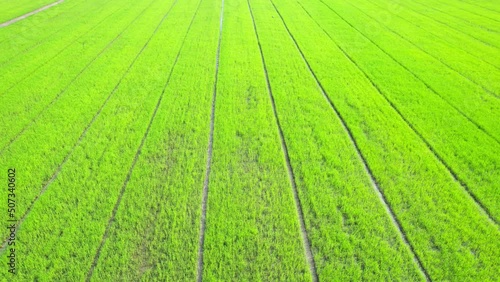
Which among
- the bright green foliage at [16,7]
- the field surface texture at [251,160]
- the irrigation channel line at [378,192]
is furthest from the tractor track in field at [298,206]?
the bright green foliage at [16,7]

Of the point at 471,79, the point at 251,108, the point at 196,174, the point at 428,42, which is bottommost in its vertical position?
the point at 196,174

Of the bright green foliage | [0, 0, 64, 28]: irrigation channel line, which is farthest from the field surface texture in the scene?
the bright green foliage

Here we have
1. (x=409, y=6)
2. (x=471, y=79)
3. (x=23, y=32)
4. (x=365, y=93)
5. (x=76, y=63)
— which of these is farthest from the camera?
(x=409, y=6)

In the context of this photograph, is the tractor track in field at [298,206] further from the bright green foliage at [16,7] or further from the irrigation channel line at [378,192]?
the bright green foliage at [16,7]

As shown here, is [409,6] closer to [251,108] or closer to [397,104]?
[397,104]

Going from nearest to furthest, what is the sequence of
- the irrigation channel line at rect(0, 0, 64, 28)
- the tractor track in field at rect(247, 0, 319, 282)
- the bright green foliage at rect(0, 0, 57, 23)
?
the tractor track in field at rect(247, 0, 319, 282) → the irrigation channel line at rect(0, 0, 64, 28) → the bright green foliage at rect(0, 0, 57, 23)

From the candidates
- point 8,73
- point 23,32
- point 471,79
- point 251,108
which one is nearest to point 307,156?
point 251,108

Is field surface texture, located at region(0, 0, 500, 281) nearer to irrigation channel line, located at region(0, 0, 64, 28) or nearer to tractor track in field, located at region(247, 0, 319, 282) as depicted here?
tractor track in field, located at region(247, 0, 319, 282)

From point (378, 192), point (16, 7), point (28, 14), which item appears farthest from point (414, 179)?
point (16, 7)
